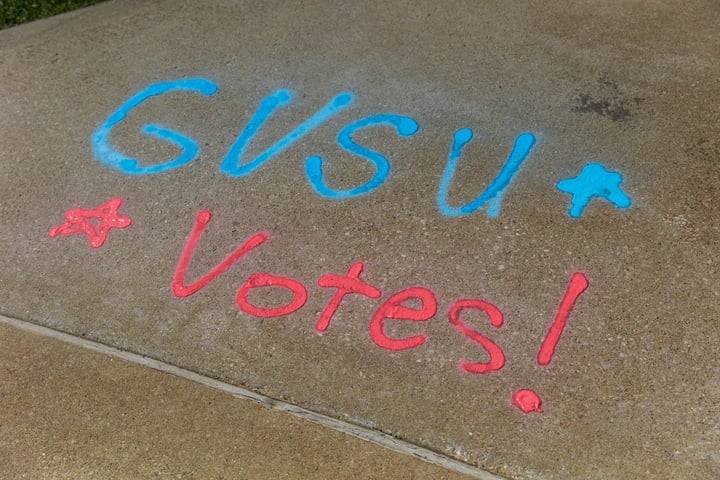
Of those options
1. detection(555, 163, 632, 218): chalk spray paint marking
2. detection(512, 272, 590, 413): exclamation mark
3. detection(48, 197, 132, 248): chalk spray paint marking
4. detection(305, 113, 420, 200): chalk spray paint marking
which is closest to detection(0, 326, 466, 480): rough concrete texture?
detection(512, 272, 590, 413): exclamation mark

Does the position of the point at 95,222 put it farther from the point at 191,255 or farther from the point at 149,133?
the point at 149,133

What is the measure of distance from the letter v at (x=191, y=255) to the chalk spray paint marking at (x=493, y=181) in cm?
104

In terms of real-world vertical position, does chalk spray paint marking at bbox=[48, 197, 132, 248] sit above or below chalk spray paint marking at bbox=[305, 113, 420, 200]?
below

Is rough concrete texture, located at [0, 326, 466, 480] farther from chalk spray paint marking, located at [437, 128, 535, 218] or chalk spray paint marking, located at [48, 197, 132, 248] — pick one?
chalk spray paint marking, located at [437, 128, 535, 218]

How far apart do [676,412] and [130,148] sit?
3527 mm

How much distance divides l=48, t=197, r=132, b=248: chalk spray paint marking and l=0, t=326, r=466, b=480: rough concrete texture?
89cm

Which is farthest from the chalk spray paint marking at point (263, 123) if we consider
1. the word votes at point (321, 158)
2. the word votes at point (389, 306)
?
the word votes at point (389, 306)

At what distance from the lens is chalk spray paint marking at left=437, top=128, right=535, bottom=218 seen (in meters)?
3.82

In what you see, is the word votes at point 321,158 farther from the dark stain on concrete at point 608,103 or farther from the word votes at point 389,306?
the word votes at point 389,306

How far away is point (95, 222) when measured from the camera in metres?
4.08

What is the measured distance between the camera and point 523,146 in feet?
13.6

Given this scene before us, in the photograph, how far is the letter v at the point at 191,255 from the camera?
3.64m

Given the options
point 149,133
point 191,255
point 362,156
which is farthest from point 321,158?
point 149,133

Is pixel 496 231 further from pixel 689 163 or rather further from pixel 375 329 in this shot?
pixel 689 163
